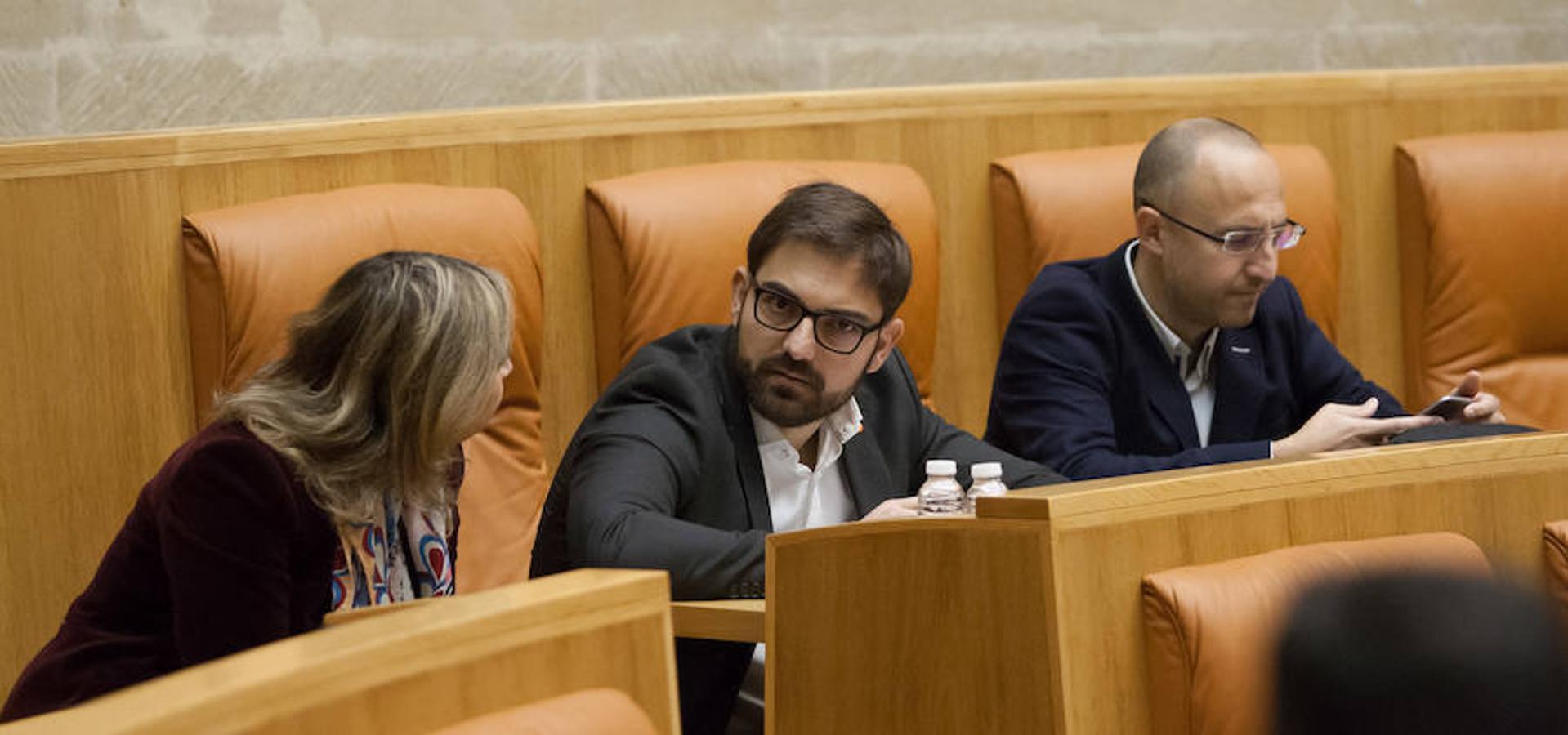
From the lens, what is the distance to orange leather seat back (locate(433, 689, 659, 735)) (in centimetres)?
126

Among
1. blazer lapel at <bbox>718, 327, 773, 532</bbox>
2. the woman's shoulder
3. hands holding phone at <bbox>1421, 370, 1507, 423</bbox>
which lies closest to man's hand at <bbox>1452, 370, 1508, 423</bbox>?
hands holding phone at <bbox>1421, 370, 1507, 423</bbox>

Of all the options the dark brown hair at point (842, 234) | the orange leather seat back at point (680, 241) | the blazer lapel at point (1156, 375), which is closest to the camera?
the dark brown hair at point (842, 234)

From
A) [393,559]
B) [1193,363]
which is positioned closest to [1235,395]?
[1193,363]

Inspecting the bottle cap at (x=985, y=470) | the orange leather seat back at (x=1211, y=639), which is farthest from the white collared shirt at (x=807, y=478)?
the orange leather seat back at (x=1211, y=639)

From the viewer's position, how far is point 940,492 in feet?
6.97

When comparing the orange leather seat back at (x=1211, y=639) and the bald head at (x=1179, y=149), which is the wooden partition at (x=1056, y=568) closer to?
the orange leather seat back at (x=1211, y=639)

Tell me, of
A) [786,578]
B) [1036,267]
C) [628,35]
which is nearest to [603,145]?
[628,35]

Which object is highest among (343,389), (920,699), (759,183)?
(759,183)

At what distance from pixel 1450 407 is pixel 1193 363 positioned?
1.09 ft

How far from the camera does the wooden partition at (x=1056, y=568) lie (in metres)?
1.73

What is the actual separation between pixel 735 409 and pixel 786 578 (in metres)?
0.43

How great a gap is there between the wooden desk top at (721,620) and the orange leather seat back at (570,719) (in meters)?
0.59

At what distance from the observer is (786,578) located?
1904mm

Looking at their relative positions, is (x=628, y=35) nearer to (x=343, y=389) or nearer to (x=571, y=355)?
(x=571, y=355)
